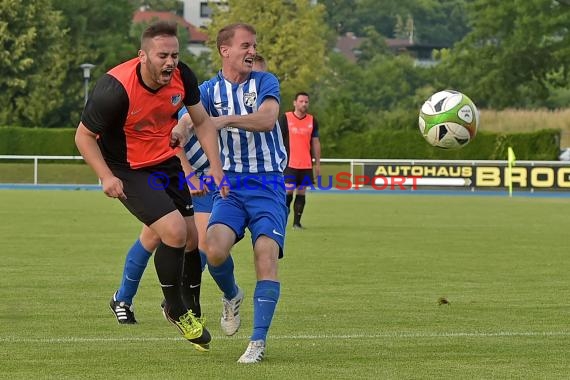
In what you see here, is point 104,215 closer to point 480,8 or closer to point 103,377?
point 103,377

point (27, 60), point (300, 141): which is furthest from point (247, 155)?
point (27, 60)

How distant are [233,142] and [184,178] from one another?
388mm

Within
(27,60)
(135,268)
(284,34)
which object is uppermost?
(284,34)

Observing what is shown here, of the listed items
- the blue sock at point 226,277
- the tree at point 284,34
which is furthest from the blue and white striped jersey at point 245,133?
the tree at point 284,34

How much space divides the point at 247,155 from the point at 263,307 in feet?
3.72

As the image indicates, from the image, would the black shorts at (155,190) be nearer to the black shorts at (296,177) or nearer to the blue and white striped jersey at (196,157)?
the blue and white striped jersey at (196,157)

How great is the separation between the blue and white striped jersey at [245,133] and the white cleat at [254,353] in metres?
1.26

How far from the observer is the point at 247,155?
859 centimetres

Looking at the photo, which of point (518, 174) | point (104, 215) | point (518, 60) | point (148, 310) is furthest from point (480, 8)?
point (148, 310)

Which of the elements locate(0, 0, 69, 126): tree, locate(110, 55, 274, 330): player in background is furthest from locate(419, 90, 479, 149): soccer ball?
locate(0, 0, 69, 126): tree

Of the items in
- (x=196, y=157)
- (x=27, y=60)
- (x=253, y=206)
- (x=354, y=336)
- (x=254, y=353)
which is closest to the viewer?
(x=254, y=353)

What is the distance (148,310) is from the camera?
10.4 metres

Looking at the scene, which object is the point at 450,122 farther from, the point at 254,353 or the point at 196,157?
the point at 254,353

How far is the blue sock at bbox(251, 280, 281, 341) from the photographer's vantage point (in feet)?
25.7
